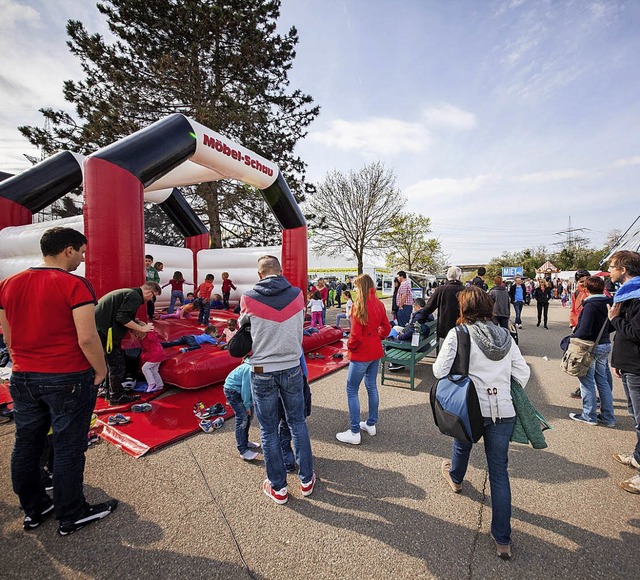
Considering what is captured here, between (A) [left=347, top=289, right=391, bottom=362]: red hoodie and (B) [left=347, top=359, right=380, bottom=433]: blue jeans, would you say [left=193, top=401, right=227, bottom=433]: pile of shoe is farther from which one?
(A) [left=347, top=289, right=391, bottom=362]: red hoodie

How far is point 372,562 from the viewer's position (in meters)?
1.92

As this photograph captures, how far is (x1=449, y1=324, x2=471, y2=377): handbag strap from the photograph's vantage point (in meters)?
2.01

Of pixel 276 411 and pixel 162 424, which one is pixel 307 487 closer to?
pixel 276 411

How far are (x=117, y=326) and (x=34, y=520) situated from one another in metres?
2.23

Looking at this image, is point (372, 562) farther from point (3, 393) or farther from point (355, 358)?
point (3, 393)

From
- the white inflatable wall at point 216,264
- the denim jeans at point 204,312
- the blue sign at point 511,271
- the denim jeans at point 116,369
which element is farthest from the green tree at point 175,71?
the blue sign at point 511,271

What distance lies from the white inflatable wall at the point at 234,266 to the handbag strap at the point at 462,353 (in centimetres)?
878

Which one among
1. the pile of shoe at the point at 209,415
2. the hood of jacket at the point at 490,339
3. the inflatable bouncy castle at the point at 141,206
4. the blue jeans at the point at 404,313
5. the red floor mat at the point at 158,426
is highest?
the inflatable bouncy castle at the point at 141,206

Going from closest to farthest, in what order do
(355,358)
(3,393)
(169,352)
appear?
(355,358) → (3,393) → (169,352)

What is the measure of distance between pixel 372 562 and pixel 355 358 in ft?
5.23

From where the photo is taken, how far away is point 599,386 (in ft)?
12.2

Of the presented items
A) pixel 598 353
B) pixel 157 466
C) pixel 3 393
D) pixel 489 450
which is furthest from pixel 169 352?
pixel 598 353

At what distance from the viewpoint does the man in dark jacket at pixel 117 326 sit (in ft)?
12.6

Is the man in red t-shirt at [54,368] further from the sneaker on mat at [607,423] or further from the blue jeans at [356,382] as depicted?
the sneaker on mat at [607,423]
